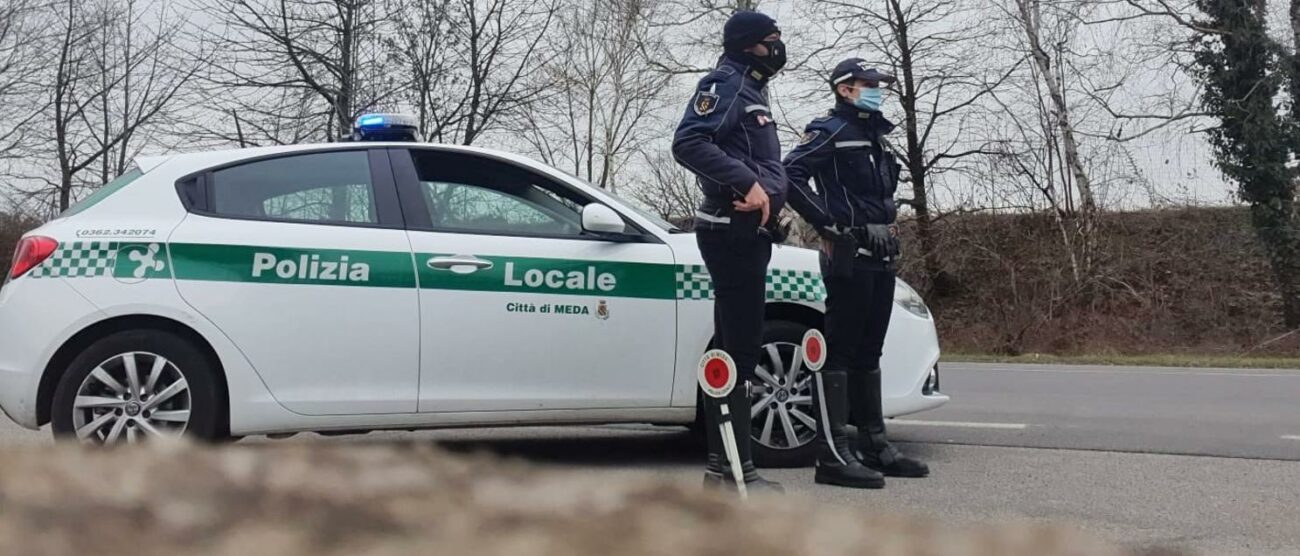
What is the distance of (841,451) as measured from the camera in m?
5.05

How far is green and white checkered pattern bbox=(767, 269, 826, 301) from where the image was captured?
5.42 metres

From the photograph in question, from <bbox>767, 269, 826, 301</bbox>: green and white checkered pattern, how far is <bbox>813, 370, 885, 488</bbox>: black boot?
499 mm

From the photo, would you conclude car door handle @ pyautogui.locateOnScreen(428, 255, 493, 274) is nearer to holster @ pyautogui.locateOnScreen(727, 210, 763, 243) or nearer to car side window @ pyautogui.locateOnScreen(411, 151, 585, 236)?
car side window @ pyautogui.locateOnScreen(411, 151, 585, 236)

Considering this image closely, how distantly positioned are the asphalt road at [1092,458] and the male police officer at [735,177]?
57 centimetres

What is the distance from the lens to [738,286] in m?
Answer: 4.28

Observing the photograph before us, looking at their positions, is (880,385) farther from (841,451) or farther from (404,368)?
(404,368)

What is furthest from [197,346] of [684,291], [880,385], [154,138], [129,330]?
[154,138]

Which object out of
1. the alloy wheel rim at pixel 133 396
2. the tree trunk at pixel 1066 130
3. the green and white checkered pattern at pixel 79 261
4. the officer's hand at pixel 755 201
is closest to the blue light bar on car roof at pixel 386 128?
the green and white checkered pattern at pixel 79 261

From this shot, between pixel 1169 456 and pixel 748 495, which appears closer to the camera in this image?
pixel 748 495

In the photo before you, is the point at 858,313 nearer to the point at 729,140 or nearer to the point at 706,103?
the point at 729,140

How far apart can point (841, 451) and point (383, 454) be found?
4195 mm

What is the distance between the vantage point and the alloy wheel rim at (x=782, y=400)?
539 cm

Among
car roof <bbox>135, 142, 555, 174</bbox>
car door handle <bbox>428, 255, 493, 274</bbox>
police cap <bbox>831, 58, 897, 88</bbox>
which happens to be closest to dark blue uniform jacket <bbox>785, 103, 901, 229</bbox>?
police cap <bbox>831, 58, 897, 88</bbox>

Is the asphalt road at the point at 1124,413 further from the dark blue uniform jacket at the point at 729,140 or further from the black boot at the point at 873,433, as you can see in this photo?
the dark blue uniform jacket at the point at 729,140
